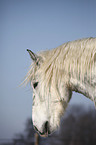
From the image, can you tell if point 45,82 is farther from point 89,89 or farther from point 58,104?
point 89,89

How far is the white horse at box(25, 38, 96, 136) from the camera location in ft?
3.32

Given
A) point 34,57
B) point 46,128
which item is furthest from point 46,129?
point 34,57

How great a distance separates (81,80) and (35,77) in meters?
0.35

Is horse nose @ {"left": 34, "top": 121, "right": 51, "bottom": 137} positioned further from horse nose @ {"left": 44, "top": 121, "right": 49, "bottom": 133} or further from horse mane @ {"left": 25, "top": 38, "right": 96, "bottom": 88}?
horse mane @ {"left": 25, "top": 38, "right": 96, "bottom": 88}

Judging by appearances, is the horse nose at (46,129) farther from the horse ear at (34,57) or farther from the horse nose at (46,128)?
A: the horse ear at (34,57)

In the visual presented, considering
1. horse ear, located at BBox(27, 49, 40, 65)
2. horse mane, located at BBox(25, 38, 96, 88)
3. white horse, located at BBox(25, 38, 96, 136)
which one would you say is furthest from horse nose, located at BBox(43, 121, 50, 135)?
horse ear, located at BBox(27, 49, 40, 65)

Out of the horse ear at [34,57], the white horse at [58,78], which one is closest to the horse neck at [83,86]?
the white horse at [58,78]

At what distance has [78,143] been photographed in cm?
834

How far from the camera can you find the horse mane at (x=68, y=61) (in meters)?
1.00

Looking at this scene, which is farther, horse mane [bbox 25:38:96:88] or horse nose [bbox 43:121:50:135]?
horse nose [bbox 43:121:50:135]

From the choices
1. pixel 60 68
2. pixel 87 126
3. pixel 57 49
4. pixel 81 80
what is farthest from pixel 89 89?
pixel 87 126

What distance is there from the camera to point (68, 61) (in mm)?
1063

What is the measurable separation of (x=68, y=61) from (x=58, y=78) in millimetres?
130

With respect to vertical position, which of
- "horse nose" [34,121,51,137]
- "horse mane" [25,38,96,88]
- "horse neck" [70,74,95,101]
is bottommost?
"horse nose" [34,121,51,137]
